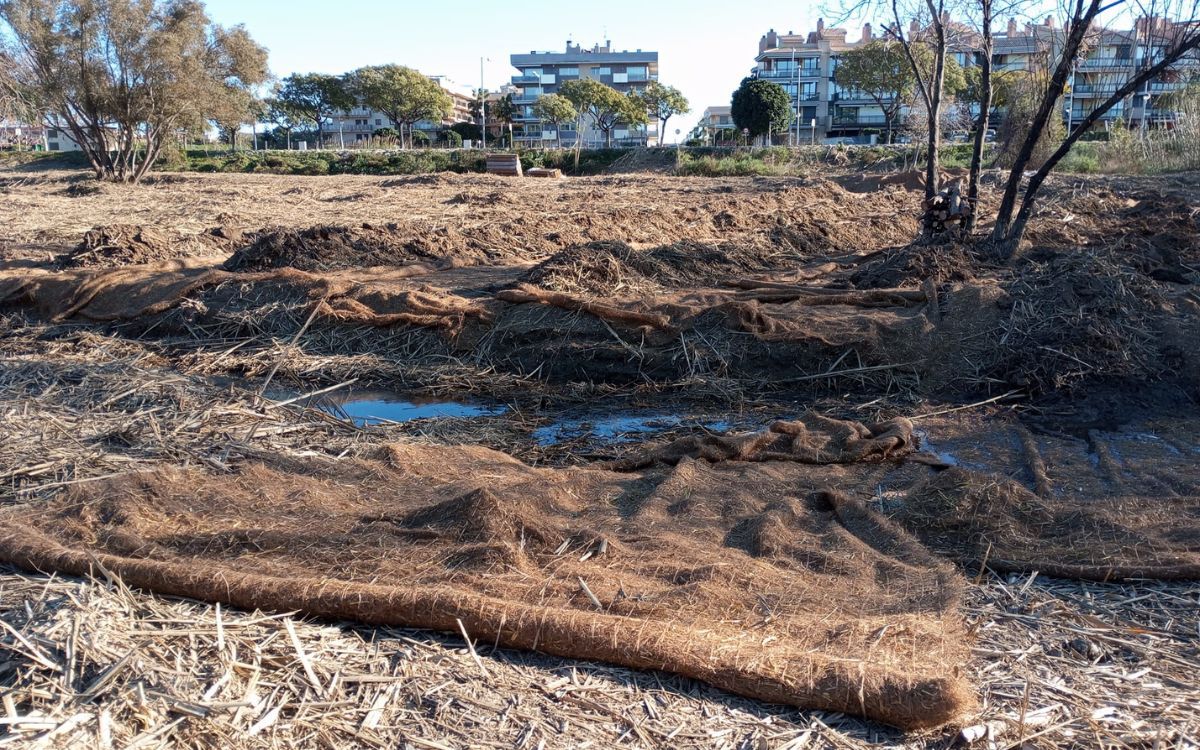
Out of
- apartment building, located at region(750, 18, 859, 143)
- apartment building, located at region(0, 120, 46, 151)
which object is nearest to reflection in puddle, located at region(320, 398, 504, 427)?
apartment building, located at region(0, 120, 46, 151)

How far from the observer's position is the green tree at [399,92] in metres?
56.7

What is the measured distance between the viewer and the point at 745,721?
258 centimetres

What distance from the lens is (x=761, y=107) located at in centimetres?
4328

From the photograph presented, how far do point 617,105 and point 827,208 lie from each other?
134ft

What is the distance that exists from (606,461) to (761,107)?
41.0 metres

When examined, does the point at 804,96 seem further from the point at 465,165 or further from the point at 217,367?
the point at 217,367

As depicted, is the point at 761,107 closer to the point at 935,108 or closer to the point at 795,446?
the point at 935,108

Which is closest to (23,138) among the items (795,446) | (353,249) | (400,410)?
(353,249)

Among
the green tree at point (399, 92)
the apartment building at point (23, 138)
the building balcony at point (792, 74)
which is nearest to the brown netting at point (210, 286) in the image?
the apartment building at point (23, 138)

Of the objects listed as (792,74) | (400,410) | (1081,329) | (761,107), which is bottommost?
(400,410)

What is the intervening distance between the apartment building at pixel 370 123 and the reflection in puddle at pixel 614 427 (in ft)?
229

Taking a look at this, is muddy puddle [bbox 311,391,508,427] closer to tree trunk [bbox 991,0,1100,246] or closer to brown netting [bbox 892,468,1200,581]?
brown netting [bbox 892,468,1200,581]

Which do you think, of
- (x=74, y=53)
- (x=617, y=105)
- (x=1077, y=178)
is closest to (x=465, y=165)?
(x=74, y=53)

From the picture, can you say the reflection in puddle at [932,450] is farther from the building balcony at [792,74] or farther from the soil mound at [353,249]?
the building balcony at [792,74]
